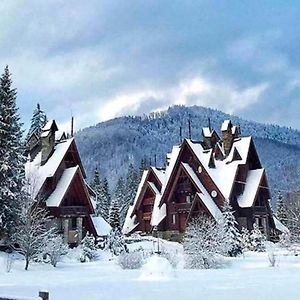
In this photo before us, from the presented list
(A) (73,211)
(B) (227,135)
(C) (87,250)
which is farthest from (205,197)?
(C) (87,250)

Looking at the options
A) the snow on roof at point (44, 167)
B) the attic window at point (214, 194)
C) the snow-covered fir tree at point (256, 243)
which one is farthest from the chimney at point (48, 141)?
the snow-covered fir tree at point (256, 243)

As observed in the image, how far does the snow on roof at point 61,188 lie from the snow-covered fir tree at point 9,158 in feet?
36.1

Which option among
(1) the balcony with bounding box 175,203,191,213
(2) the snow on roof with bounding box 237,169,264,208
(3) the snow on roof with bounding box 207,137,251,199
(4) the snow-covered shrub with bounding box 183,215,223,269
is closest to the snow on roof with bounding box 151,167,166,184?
(1) the balcony with bounding box 175,203,191,213

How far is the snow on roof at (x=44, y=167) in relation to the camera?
43.4 m

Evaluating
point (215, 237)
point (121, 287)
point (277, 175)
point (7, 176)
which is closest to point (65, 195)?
point (7, 176)

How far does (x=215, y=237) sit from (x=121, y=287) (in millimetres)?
18153

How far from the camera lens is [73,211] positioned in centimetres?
4506

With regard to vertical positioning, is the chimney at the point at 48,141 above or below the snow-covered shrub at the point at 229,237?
above

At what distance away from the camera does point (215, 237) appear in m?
35.4

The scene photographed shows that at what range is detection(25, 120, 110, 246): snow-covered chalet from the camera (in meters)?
44.4

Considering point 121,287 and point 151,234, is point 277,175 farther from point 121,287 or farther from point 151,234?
point 121,287

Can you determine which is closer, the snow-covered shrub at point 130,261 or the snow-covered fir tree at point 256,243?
the snow-covered shrub at point 130,261

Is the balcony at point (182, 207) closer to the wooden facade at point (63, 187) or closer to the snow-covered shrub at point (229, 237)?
the snow-covered shrub at point (229, 237)

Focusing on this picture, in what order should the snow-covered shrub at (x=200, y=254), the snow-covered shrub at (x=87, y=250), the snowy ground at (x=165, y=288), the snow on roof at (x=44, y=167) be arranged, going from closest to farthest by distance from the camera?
the snowy ground at (x=165, y=288)
the snow-covered shrub at (x=200, y=254)
the snow-covered shrub at (x=87, y=250)
the snow on roof at (x=44, y=167)
